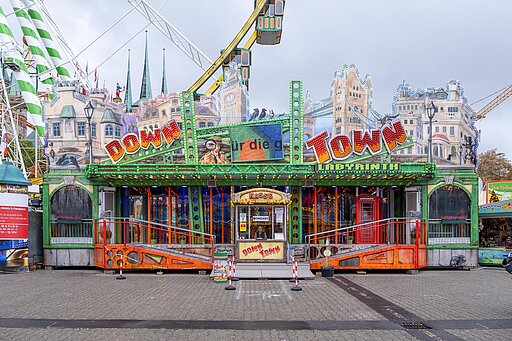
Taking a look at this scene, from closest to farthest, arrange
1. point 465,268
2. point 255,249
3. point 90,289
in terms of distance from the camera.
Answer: point 90,289, point 255,249, point 465,268

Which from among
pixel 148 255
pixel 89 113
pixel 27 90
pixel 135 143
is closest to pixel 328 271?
pixel 148 255

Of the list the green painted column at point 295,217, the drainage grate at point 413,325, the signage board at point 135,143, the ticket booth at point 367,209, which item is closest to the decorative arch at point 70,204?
the signage board at point 135,143

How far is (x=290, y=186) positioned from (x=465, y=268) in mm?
8155

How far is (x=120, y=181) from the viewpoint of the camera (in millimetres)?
21891

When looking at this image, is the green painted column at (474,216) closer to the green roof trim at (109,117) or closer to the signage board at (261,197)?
the signage board at (261,197)

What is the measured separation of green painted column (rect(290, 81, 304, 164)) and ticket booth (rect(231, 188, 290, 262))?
214 cm

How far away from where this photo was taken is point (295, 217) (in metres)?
22.3

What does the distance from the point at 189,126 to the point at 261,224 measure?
532cm

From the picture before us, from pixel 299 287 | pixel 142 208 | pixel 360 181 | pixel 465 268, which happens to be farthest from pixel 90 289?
pixel 465 268

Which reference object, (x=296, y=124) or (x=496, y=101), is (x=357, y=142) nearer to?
(x=296, y=124)

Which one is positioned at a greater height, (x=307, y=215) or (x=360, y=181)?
(x=360, y=181)

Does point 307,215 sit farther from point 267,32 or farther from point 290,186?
point 267,32

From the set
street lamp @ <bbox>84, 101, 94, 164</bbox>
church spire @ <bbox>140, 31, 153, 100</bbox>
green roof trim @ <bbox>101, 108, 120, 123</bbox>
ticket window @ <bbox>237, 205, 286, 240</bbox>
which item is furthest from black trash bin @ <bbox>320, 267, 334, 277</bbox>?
church spire @ <bbox>140, 31, 153, 100</bbox>

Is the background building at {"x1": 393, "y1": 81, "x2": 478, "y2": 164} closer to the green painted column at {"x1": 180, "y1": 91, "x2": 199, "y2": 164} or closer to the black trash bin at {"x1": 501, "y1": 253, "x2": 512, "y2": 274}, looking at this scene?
the green painted column at {"x1": 180, "y1": 91, "x2": 199, "y2": 164}
